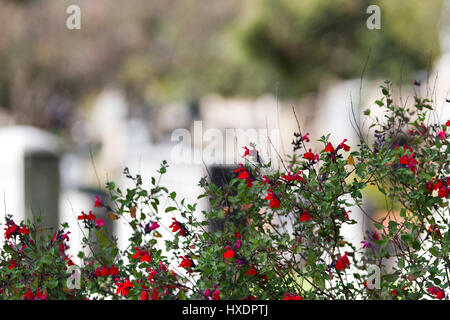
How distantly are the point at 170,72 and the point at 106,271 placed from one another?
69.1ft

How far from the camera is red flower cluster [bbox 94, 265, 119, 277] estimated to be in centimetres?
204

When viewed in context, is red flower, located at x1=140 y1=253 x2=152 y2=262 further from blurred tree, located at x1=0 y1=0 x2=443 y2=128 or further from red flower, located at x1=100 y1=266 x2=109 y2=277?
blurred tree, located at x1=0 y1=0 x2=443 y2=128

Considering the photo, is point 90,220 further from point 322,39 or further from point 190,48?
point 190,48

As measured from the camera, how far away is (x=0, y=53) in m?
18.1

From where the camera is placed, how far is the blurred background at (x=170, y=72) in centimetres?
727

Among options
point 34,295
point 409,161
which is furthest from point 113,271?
point 409,161

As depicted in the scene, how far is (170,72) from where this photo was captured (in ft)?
74.4

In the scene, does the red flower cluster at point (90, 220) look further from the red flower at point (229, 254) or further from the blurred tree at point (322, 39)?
the blurred tree at point (322, 39)

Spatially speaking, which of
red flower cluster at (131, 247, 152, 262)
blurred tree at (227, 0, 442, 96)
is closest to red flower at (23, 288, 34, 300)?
red flower cluster at (131, 247, 152, 262)

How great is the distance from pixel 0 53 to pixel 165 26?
634cm

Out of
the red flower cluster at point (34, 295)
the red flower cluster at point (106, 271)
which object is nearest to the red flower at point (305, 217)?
the red flower cluster at point (106, 271)

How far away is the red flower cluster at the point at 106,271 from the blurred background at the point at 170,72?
227cm

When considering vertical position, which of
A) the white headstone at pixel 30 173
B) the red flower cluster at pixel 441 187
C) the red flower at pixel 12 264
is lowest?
the red flower at pixel 12 264
